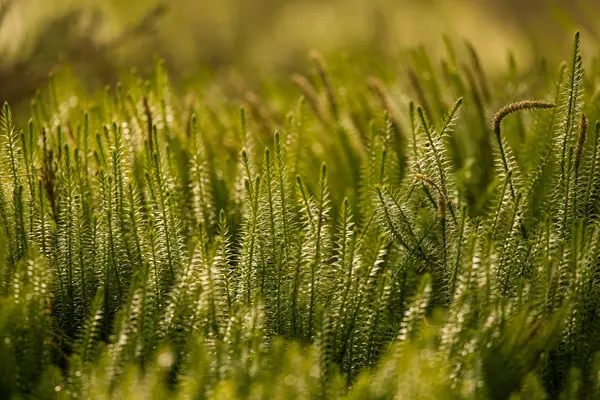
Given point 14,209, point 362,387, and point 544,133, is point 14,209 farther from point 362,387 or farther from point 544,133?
point 544,133

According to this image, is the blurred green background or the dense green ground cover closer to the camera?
the dense green ground cover

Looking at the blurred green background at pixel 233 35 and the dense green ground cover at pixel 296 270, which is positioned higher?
the blurred green background at pixel 233 35

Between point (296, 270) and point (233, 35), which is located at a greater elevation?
point (233, 35)

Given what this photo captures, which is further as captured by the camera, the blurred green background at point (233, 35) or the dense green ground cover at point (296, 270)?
the blurred green background at point (233, 35)

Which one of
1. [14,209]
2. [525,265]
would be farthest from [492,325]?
[14,209]

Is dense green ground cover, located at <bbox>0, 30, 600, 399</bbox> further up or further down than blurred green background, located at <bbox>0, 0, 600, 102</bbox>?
further down
